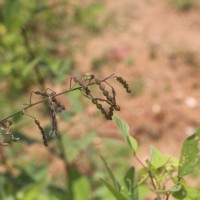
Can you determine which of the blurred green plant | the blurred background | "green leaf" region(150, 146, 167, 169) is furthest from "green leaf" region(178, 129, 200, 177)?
the blurred background

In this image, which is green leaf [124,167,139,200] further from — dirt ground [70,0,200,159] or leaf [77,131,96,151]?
dirt ground [70,0,200,159]

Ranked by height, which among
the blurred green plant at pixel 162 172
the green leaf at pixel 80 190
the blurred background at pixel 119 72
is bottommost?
the blurred green plant at pixel 162 172

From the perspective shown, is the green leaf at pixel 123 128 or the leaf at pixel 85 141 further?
the leaf at pixel 85 141

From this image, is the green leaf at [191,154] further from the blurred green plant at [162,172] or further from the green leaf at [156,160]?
the green leaf at [156,160]

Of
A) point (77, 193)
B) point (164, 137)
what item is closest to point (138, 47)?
point (164, 137)

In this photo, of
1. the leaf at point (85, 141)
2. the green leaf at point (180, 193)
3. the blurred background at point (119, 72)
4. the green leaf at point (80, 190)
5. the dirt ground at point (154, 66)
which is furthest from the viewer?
the dirt ground at point (154, 66)

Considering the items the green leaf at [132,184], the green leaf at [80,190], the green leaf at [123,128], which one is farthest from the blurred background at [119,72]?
the green leaf at [123,128]

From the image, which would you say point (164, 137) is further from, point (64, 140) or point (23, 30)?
point (23, 30)
